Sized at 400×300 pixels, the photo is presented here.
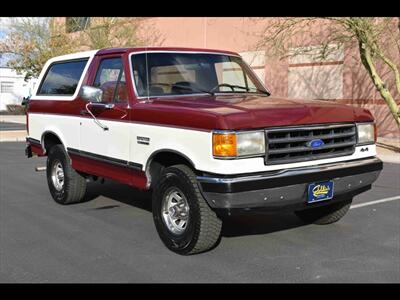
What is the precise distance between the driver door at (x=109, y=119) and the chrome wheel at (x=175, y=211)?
821mm

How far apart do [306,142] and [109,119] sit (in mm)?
2293

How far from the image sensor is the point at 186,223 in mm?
4848

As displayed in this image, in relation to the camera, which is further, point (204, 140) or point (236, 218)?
point (236, 218)

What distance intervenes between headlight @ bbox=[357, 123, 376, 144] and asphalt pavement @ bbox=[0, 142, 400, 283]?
1.05 metres

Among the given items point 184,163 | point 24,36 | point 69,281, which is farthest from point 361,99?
point 24,36

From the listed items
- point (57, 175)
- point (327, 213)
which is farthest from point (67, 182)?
point (327, 213)

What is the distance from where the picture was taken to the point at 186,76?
5832 mm

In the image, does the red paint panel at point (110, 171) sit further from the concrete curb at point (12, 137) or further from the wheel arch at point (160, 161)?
the concrete curb at point (12, 137)

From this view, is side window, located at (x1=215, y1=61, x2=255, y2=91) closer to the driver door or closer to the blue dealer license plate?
the driver door

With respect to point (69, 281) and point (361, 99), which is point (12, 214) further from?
point (361, 99)

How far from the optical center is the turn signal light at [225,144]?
432 cm

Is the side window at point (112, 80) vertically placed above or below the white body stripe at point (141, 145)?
above

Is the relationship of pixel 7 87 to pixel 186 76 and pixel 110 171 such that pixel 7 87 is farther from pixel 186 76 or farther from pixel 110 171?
pixel 186 76

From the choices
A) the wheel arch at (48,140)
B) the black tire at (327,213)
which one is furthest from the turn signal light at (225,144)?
the wheel arch at (48,140)
